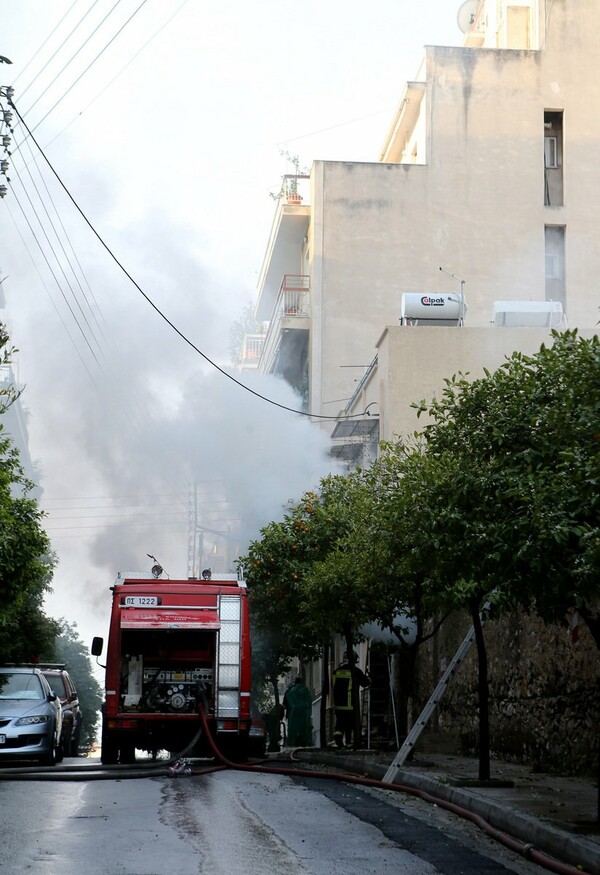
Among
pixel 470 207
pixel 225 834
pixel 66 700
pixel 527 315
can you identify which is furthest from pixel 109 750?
pixel 470 207

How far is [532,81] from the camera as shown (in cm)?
3975

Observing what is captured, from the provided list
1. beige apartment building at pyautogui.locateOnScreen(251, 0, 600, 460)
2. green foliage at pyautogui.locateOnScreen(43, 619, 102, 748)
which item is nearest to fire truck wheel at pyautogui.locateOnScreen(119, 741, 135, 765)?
beige apartment building at pyautogui.locateOnScreen(251, 0, 600, 460)

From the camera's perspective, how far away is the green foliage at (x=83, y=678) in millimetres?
56122

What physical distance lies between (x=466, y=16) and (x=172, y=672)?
36193 millimetres

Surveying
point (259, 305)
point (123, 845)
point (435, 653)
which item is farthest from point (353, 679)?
point (259, 305)

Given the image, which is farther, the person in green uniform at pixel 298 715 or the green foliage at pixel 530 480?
the person in green uniform at pixel 298 715

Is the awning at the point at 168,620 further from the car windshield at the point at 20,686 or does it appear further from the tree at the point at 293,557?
the tree at the point at 293,557

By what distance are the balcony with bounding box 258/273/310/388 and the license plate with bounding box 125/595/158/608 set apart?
23253 mm

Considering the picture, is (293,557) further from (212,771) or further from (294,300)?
(294,300)

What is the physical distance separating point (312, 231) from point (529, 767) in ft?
87.7

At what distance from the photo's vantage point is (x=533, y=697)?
1622 cm

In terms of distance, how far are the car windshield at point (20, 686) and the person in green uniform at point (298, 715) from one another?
9.54m

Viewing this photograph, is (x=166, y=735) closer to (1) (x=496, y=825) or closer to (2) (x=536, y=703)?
(2) (x=536, y=703)

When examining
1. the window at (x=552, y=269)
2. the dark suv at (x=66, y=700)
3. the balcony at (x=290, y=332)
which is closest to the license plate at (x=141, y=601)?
the dark suv at (x=66, y=700)
